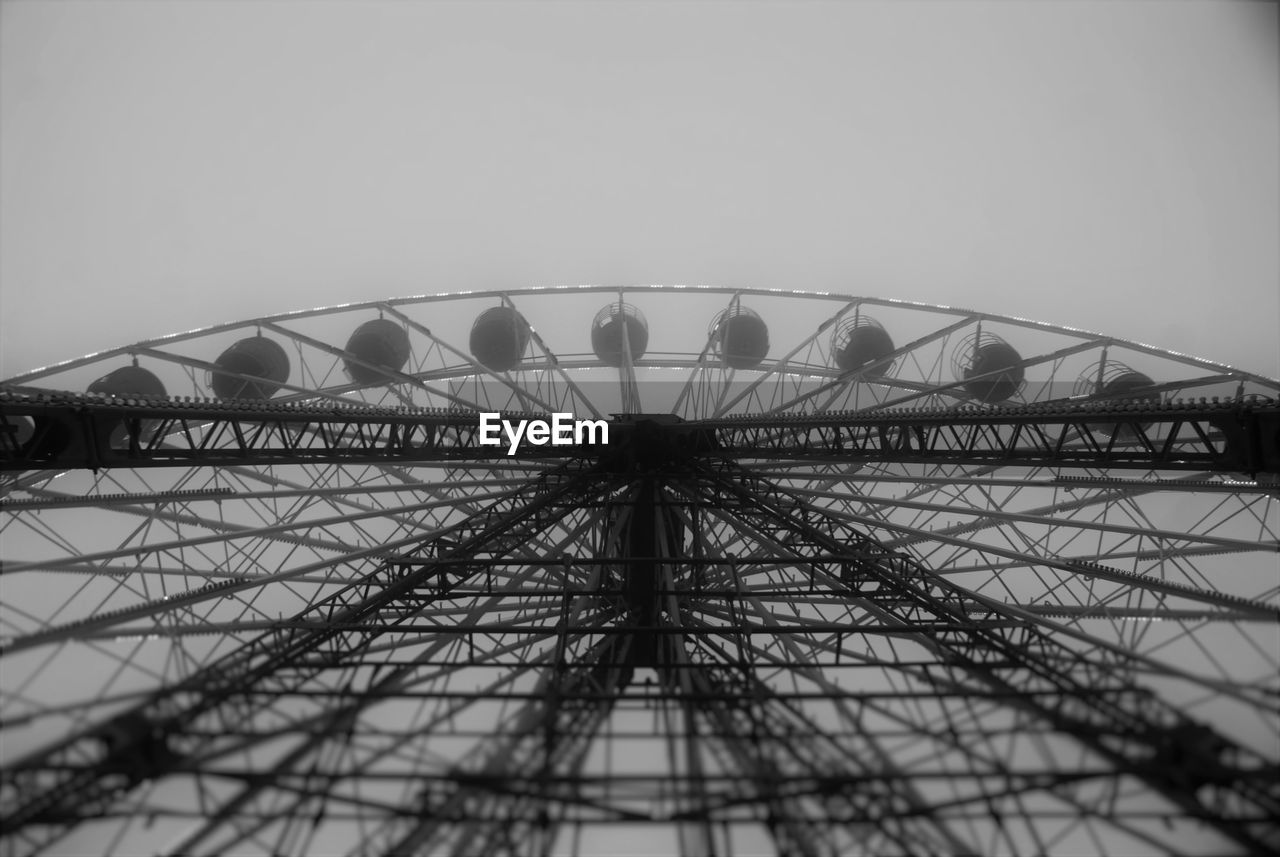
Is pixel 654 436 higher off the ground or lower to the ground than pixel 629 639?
higher

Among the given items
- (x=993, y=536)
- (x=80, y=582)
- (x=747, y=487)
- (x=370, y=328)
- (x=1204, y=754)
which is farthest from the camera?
(x=993, y=536)

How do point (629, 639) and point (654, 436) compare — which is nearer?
point (629, 639)

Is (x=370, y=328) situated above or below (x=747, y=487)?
above

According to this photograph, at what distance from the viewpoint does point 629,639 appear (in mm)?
21953

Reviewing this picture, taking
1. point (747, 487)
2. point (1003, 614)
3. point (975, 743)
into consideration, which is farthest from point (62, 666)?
point (1003, 614)

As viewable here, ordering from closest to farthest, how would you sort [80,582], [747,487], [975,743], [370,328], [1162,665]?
[975,743]
[1162,665]
[747,487]
[80,582]
[370,328]

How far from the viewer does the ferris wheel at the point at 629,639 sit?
11898mm

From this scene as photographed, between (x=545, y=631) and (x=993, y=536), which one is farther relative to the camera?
(x=993, y=536)

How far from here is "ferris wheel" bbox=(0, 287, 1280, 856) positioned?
1190 cm

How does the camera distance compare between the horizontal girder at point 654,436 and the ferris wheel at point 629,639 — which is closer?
the ferris wheel at point 629,639

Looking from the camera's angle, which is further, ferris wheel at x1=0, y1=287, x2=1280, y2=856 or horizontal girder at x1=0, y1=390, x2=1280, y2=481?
horizontal girder at x1=0, y1=390, x2=1280, y2=481

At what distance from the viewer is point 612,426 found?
83.2ft

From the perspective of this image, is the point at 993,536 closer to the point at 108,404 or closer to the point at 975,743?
the point at 975,743

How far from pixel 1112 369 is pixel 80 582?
40853 millimetres
